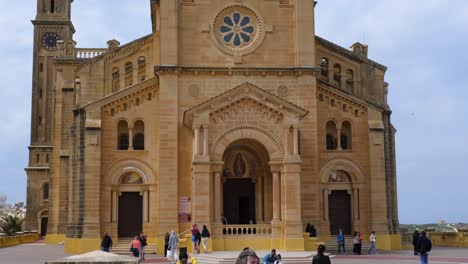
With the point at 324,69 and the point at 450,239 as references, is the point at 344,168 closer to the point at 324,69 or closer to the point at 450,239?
the point at 324,69

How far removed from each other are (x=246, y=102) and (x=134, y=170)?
8771 mm

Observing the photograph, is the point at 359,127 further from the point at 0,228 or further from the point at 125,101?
the point at 0,228

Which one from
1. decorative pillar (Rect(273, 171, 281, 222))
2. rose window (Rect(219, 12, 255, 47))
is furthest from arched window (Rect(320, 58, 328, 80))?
decorative pillar (Rect(273, 171, 281, 222))

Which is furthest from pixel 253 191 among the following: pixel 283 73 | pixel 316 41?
pixel 316 41

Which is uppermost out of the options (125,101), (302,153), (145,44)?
(145,44)

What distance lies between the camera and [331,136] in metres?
47.5

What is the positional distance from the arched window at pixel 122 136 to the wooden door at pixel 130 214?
3.19 m

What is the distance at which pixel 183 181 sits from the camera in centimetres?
Answer: 4403

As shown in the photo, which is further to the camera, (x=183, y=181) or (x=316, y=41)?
(x=316, y=41)

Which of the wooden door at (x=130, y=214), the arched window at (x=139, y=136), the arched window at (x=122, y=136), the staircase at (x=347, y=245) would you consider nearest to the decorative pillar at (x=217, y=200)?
the wooden door at (x=130, y=214)

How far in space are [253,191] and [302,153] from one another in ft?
13.7

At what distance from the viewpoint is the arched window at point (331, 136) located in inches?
1859

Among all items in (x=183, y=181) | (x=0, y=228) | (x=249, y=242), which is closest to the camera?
(x=249, y=242)

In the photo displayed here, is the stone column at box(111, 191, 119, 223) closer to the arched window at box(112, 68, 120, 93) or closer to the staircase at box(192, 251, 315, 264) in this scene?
the staircase at box(192, 251, 315, 264)
